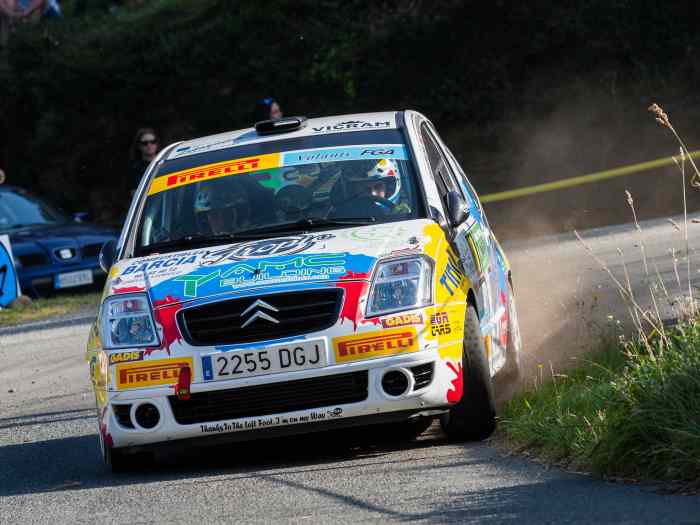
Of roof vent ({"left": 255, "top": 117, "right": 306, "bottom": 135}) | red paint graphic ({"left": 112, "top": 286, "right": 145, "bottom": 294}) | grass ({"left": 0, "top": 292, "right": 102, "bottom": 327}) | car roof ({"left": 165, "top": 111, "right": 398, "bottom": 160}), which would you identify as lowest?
grass ({"left": 0, "top": 292, "right": 102, "bottom": 327})

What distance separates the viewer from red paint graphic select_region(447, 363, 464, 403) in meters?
7.11

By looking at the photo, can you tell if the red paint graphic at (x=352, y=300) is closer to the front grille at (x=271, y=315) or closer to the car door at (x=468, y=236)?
the front grille at (x=271, y=315)

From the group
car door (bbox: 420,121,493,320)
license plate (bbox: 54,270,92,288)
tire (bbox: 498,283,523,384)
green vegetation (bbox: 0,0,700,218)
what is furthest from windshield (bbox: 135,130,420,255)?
green vegetation (bbox: 0,0,700,218)

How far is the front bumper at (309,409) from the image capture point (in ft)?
23.0

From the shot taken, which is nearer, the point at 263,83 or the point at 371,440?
the point at 371,440

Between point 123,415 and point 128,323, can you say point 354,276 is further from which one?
point 123,415

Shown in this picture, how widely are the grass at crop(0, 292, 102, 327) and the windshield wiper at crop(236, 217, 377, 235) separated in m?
9.02

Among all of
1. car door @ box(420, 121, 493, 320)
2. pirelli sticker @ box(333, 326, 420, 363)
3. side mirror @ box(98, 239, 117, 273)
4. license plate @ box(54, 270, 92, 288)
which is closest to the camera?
Result: pirelli sticker @ box(333, 326, 420, 363)

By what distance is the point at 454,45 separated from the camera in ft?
82.3

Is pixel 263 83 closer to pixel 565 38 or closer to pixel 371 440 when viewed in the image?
pixel 565 38

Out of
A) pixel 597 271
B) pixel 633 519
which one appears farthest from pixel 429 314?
pixel 597 271

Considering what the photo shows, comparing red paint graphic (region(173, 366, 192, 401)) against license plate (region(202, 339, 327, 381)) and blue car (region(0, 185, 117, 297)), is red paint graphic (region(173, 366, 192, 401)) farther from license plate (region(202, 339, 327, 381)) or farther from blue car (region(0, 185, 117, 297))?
blue car (region(0, 185, 117, 297))

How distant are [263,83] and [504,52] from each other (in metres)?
4.40

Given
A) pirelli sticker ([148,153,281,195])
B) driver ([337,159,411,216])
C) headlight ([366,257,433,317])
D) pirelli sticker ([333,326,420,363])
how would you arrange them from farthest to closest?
pirelli sticker ([148,153,281,195]) → driver ([337,159,411,216]) → headlight ([366,257,433,317]) → pirelli sticker ([333,326,420,363])
